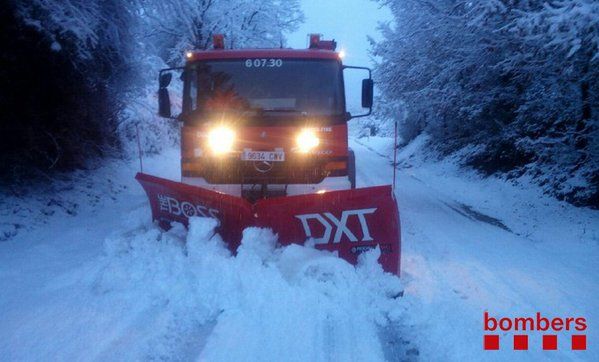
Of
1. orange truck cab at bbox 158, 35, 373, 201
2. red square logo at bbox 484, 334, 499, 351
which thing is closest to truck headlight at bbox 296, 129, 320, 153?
orange truck cab at bbox 158, 35, 373, 201

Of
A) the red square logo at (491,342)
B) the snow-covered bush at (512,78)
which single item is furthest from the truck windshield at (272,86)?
the red square logo at (491,342)

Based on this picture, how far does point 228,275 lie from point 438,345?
183 cm

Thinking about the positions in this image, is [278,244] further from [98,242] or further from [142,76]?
[142,76]

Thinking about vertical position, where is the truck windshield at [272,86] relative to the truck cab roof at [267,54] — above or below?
below

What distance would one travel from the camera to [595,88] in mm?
7492

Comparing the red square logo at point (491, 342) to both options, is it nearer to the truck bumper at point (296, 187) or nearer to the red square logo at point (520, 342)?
the red square logo at point (520, 342)

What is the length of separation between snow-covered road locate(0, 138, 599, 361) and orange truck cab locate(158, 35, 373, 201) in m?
1.07

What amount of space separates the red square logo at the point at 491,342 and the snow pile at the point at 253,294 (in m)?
0.69

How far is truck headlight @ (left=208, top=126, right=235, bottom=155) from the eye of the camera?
5.54 meters

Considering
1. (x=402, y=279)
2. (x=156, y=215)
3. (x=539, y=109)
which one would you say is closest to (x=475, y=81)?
(x=539, y=109)

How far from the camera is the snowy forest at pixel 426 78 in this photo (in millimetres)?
6578

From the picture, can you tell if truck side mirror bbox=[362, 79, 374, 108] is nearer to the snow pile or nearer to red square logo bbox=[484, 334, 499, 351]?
the snow pile

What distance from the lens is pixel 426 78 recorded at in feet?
41.8

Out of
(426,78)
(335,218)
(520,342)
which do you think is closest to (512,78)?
(426,78)
